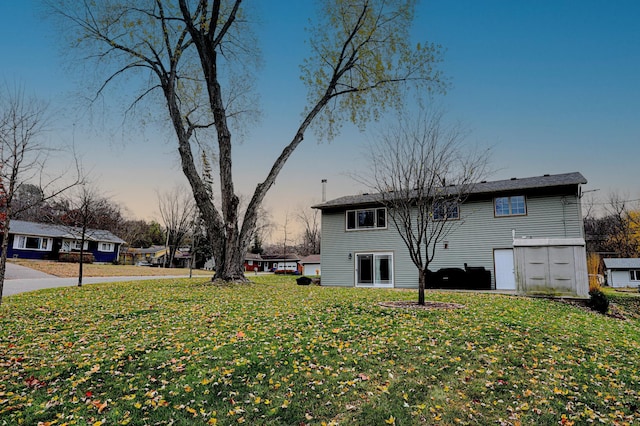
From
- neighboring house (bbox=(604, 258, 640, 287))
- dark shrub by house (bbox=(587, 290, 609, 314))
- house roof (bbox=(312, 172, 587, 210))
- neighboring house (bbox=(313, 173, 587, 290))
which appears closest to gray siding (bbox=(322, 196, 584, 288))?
neighboring house (bbox=(313, 173, 587, 290))

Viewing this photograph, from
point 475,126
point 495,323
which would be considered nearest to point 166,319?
point 495,323

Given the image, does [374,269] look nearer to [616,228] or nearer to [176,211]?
[176,211]

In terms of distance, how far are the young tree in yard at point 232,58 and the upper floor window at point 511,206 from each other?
676 centimetres

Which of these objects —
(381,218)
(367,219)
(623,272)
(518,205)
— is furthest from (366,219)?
(623,272)

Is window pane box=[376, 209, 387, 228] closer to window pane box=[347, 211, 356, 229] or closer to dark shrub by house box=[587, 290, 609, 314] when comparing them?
window pane box=[347, 211, 356, 229]

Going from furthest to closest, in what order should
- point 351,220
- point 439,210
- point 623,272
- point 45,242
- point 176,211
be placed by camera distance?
→ point 176,211, point 623,272, point 45,242, point 351,220, point 439,210

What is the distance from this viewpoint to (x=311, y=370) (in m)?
4.43

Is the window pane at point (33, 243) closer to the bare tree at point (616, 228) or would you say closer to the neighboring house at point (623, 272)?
the bare tree at point (616, 228)

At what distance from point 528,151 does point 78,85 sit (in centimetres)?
1990

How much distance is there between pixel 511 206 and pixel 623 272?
3189cm

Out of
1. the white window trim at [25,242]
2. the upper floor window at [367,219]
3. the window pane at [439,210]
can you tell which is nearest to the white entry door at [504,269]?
the window pane at [439,210]

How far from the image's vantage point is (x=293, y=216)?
57562 millimetres

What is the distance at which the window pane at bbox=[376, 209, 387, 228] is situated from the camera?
19.1 meters

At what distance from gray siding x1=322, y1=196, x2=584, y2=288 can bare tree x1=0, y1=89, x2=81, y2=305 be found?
14.1m
